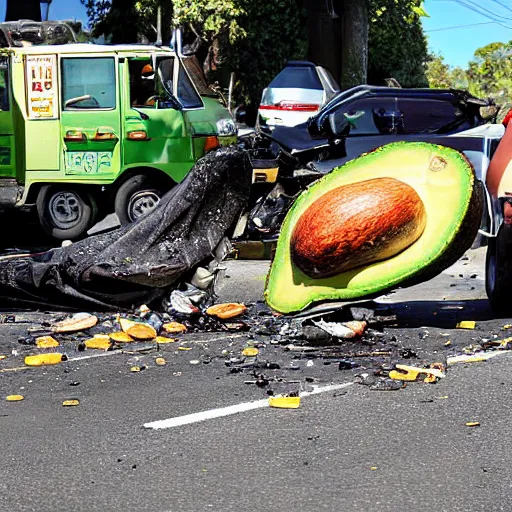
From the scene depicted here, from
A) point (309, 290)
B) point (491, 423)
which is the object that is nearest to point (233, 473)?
point (491, 423)

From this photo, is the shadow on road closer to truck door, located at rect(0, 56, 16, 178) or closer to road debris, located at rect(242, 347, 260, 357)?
road debris, located at rect(242, 347, 260, 357)

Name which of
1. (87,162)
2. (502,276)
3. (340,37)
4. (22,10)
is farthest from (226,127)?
(340,37)

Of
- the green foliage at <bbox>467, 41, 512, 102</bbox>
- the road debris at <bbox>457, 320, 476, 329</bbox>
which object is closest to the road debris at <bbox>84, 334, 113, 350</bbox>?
the road debris at <bbox>457, 320, 476, 329</bbox>

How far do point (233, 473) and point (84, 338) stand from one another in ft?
10.2

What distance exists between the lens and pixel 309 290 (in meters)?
7.21

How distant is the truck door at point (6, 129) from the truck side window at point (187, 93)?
2263 millimetres

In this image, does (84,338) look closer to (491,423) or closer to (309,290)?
(309,290)

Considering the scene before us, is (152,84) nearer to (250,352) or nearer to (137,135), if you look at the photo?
(137,135)

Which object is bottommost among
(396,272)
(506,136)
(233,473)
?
(233,473)

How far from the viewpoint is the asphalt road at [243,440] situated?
4.45m

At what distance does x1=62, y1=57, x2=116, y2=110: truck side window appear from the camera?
1427cm

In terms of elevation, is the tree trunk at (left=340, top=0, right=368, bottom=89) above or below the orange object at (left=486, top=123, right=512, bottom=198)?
above

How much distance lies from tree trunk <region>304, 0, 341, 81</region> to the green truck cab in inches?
540

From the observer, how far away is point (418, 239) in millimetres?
7051
